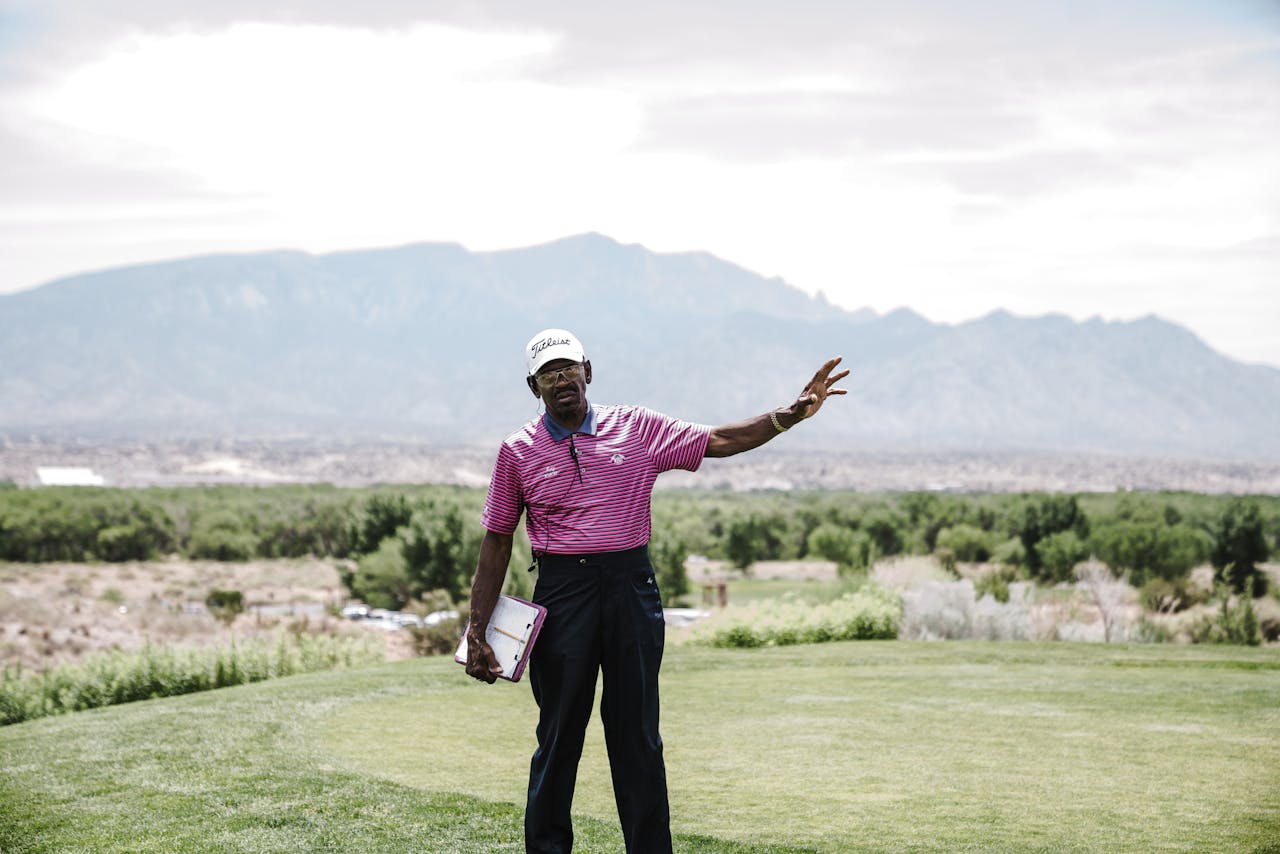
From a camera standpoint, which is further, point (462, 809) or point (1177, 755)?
point (1177, 755)

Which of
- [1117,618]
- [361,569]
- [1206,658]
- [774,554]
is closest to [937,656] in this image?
[1206,658]

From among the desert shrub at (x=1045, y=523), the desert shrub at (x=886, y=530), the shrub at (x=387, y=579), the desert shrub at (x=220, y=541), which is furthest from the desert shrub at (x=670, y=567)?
the desert shrub at (x=220, y=541)

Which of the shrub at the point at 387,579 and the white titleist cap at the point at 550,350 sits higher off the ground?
the white titleist cap at the point at 550,350

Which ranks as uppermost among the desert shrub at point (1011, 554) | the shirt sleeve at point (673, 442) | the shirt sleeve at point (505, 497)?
the shirt sleeve at point (673, 442)

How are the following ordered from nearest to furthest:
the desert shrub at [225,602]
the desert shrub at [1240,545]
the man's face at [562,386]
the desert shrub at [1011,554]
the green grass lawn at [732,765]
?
the man's face at [562,386]
the green grass lawn at [732,765]
the desert shrub at [225,602]
the desert shrub at [1240,545]
the desert shrub at [1011,554]

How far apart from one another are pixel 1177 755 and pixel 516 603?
5.67m

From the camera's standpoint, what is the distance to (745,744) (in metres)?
9.88

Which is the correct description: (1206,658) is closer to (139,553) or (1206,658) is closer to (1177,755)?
(1177,755)

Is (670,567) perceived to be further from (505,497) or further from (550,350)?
(550,350)

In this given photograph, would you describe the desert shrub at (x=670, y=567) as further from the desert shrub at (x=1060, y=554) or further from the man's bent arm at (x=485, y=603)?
the man's bent arm at (x=485, y=603)

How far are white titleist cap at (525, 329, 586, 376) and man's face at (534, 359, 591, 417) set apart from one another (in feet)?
0.08

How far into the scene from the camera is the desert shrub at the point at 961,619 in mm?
18828

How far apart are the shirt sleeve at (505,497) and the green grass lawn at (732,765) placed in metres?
1.97

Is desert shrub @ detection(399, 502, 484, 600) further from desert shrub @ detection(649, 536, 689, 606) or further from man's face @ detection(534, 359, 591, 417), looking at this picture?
man's face @ detection(534, 359, 591, 417)
